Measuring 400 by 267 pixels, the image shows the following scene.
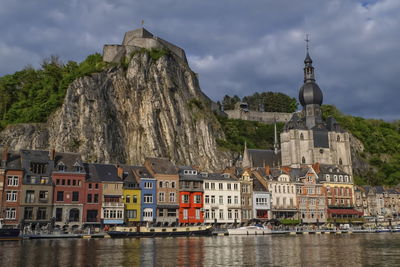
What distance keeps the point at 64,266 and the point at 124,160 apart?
189 ft

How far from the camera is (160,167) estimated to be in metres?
65.4

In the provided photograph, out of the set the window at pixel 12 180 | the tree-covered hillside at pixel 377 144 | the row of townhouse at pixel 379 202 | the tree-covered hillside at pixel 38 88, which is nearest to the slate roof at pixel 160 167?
the window at pixel 12 180

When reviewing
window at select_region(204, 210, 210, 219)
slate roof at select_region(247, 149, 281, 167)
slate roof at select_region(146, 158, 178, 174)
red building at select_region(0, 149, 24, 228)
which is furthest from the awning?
red building at select_region(0, 149, 24, 228)

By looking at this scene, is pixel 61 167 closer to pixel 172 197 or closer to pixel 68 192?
pixel 68 192

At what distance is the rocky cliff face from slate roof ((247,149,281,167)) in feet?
24.0

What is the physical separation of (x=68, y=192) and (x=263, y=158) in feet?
178

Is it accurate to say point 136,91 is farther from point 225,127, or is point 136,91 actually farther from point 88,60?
point 225,127

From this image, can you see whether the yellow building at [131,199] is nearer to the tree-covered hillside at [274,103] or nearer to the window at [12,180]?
the window at [12,180]

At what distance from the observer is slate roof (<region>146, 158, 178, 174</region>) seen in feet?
212

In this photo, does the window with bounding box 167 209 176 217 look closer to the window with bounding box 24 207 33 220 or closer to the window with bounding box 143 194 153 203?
the window with bounding box 143 194 153 203

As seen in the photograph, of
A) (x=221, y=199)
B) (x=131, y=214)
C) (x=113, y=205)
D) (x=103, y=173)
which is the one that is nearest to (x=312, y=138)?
(x=221, y=199)

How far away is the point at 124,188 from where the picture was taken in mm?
61000

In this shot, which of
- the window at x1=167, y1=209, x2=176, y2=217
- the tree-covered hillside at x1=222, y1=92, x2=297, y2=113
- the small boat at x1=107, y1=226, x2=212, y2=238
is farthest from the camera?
the tree-covered hillside at x1=222, y1=92, x2=297, y2=113

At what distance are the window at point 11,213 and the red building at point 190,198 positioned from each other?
2214cm
